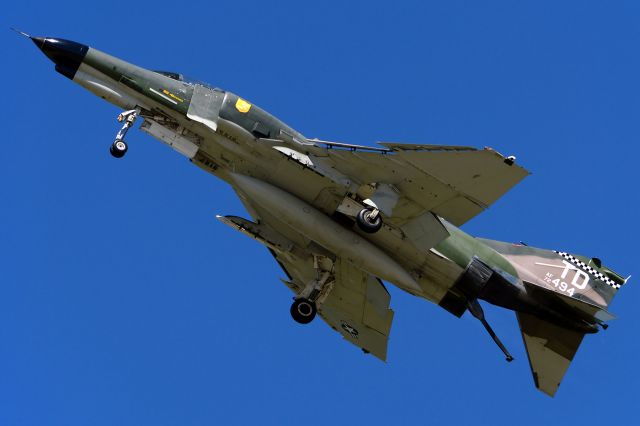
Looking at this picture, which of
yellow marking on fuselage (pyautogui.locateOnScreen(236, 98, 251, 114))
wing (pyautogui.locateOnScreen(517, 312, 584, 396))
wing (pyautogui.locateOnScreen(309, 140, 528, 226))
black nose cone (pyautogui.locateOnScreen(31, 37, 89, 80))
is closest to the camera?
wing (pyautogui.locateOnScreen(309, 140, 528, 226))

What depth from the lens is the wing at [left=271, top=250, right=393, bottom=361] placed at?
28.1 meters

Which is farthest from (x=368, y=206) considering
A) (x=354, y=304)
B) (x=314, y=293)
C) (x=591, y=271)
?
(x=591, y=271)

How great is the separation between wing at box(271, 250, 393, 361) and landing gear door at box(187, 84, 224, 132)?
4837 millimetres

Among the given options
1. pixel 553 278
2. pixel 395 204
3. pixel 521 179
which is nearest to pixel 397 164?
pixel 395 204

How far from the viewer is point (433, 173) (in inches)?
944

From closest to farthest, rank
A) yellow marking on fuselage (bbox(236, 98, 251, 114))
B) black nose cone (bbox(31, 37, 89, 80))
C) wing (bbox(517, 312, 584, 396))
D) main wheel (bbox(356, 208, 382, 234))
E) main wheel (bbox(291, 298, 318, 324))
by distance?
main wheel (bbox(356, 208, 382, 234)) < black nose cone (bbox(31, 37, 89, 80)) < yellow marking on fuselage (bbox(236, 98, 251, 114)) < main wheel (bbox(291, 298, 318, 324)) < wing (bbox(517, 312, 584, 396))

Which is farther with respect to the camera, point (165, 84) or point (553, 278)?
point (553, 278)

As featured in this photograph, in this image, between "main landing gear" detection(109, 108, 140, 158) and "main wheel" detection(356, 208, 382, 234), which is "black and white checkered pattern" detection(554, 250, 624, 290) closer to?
"main wheel" detection(356, 208, 382, 234)

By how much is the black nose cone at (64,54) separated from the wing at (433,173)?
19.4 ft

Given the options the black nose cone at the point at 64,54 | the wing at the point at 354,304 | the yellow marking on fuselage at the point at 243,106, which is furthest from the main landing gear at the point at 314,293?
the black nose cone at the point at 64,54

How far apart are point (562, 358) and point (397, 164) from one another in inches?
295

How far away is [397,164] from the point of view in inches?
949

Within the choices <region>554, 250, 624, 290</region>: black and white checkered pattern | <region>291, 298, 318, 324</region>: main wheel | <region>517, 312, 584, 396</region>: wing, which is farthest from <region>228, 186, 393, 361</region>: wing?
<region>554, 250, 624, 290</region>: black and white checkered pattern

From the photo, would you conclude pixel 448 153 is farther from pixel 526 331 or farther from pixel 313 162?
pixel 526 331
